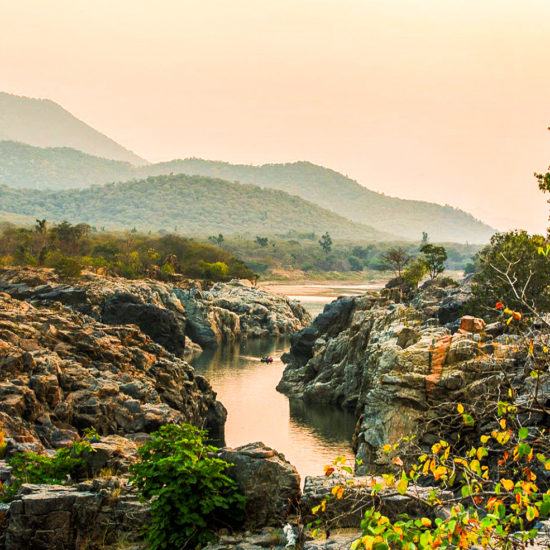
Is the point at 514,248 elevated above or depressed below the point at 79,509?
above

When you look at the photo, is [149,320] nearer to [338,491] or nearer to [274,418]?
[274,418]

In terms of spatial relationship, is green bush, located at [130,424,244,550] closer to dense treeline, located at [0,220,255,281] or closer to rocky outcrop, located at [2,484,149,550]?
rocky outcrop, located at [2,484,149,550]

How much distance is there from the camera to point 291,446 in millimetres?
51031

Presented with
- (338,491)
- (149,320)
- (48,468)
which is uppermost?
(338,491)

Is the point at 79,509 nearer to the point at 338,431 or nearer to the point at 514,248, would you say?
the point at 338,431

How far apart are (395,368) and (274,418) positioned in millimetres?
18710

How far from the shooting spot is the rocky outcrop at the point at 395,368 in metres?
37.8

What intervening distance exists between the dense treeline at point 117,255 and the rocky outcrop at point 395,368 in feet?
162

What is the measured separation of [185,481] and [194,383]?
37184 millimetres

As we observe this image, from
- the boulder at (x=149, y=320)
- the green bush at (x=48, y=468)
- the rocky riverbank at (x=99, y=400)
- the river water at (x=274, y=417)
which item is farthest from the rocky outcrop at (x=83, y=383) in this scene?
the boulder at (x=149, y=320)

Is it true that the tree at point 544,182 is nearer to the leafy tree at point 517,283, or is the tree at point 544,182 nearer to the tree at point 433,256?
the leafy tree at point 517,283

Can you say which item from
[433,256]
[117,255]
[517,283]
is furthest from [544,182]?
[117,255]

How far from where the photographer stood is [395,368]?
4344 centimetres

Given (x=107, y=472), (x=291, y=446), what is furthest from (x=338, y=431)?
(x=107, y=472)
